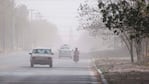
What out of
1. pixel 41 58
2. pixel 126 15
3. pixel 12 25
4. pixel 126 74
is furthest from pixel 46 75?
pixel 12 25

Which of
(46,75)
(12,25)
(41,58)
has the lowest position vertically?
(46,75)

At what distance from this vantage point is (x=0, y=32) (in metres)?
118

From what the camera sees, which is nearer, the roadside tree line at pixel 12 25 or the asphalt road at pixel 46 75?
the asphalt road at pixel 46 75

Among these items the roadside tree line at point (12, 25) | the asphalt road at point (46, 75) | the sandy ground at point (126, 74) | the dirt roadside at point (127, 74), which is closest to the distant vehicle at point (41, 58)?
the asphalt road at point (46, 75)

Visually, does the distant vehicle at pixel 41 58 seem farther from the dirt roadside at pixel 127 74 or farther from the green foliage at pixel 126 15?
the green foliage at pixel 126 15

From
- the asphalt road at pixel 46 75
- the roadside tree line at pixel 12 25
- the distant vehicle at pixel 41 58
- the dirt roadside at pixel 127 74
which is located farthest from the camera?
the roadside tree line at pixel 12 25

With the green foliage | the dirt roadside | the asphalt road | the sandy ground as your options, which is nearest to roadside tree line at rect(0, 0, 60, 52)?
the asphalt road

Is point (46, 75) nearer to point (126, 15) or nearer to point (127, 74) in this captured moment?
point (127, 74)

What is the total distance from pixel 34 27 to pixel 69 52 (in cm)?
11258

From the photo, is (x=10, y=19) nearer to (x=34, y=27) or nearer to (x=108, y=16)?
(x=34, y=27)

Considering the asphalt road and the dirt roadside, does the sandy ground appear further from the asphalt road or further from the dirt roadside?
the asphalt road

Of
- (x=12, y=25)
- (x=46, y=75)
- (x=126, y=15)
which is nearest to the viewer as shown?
(x=126, y=15)

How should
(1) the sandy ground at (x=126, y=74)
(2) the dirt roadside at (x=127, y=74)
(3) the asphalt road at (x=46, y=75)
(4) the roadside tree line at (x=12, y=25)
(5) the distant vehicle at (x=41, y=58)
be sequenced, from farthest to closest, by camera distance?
(4) the roadside tree line at (x=12, y=25) → (5) the distant vehicle at (x=41, y=58) → (3) the asphalt road at (x=46, y=75) → (1) the sandy ground at (x=126, y=74) → (2) the dirt roadside at (x=127, y=74)

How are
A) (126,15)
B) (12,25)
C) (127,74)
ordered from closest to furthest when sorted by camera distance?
1. (126,15)
2. (127,74)
3. (12,25)
